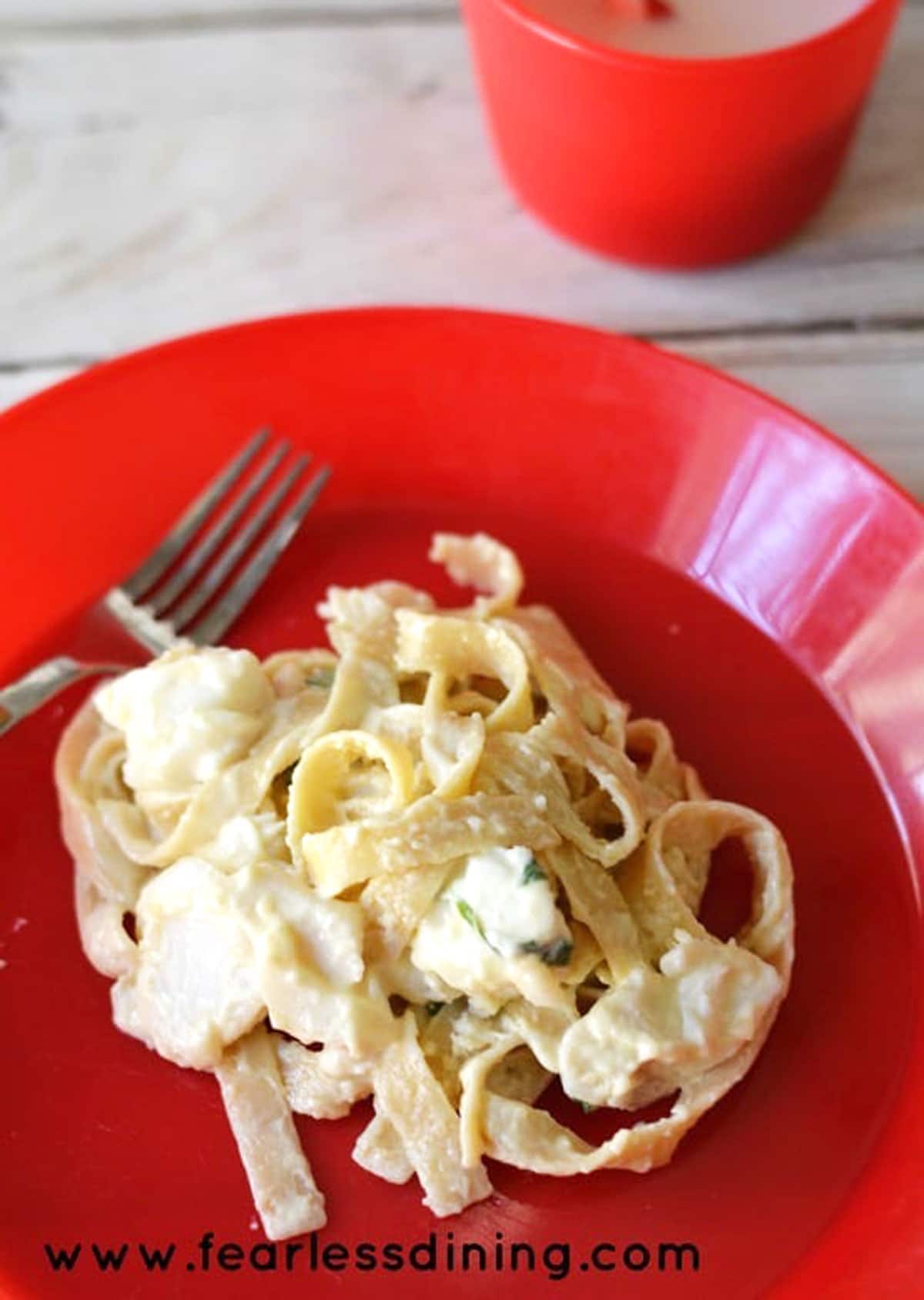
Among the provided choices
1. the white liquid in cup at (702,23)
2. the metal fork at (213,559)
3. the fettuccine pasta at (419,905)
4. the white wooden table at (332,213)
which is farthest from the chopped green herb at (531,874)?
the white liquid in cup at (702,23)

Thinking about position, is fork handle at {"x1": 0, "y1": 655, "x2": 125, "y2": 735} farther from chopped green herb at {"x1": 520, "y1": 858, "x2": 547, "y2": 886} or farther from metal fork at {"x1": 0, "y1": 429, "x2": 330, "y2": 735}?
chopped green herb at {"x1": 520, "y1": 858, "x2": 547, "y2": 886}

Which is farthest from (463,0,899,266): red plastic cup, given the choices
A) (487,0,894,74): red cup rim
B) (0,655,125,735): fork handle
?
(0,655,125,735): fork handle

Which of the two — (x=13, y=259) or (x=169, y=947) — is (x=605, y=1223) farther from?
(x=13, y=259)

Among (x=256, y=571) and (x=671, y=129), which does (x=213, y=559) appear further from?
(x=671, y=129)

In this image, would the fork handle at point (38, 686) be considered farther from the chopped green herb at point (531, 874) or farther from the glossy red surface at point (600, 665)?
the chopped green herb at point (531, 874)

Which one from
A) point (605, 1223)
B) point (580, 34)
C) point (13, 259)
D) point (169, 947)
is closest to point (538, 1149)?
point (605, 1223)

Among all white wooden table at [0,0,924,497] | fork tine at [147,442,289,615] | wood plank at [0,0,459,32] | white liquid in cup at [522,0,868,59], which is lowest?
fork tine at [147,442,289,615]
